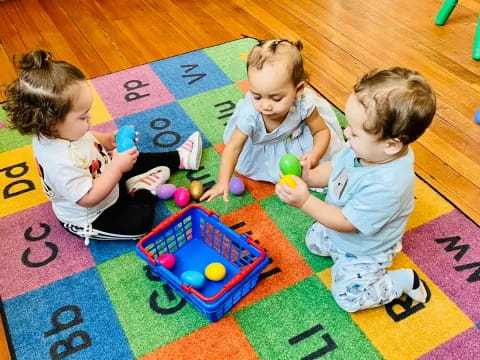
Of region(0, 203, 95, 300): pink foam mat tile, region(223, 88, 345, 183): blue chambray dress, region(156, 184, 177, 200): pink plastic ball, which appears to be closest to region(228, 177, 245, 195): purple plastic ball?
region(223, 88, 345, 183): blue chambray dress

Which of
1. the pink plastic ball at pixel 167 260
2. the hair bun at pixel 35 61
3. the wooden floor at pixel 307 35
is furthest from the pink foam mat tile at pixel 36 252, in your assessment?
the wooden floor at pixel 307 35

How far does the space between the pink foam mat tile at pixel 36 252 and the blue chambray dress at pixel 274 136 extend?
1.80ft

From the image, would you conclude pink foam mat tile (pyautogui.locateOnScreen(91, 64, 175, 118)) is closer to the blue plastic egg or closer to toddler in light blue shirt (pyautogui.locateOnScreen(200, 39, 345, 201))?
toddler in light blue shirt (pyautogui.locateOnScreen(200, 39, 345, 201))

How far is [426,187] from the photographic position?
56.4 inches

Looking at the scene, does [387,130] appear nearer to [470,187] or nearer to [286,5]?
[470,187]

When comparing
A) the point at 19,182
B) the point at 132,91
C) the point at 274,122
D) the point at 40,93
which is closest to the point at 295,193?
the point at 274,122

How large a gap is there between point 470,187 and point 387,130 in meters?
0.72

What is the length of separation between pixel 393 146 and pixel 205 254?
0.59 meters

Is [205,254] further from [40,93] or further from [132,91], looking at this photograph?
[132,91]

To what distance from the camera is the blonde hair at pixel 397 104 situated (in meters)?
0.85

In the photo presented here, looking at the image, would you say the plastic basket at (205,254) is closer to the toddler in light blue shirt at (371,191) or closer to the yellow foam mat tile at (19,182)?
the toddler in light blue shirt at (371,191)

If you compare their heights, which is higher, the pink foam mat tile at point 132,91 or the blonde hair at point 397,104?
the blonde hair at point 397,104

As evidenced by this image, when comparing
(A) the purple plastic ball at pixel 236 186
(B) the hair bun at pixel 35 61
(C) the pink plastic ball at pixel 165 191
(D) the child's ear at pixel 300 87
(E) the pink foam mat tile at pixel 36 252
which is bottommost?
(E) the pink foam mat tile at pixel 36 252

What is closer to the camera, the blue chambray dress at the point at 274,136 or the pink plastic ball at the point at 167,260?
the pink plastic ball at the point at 167,260
